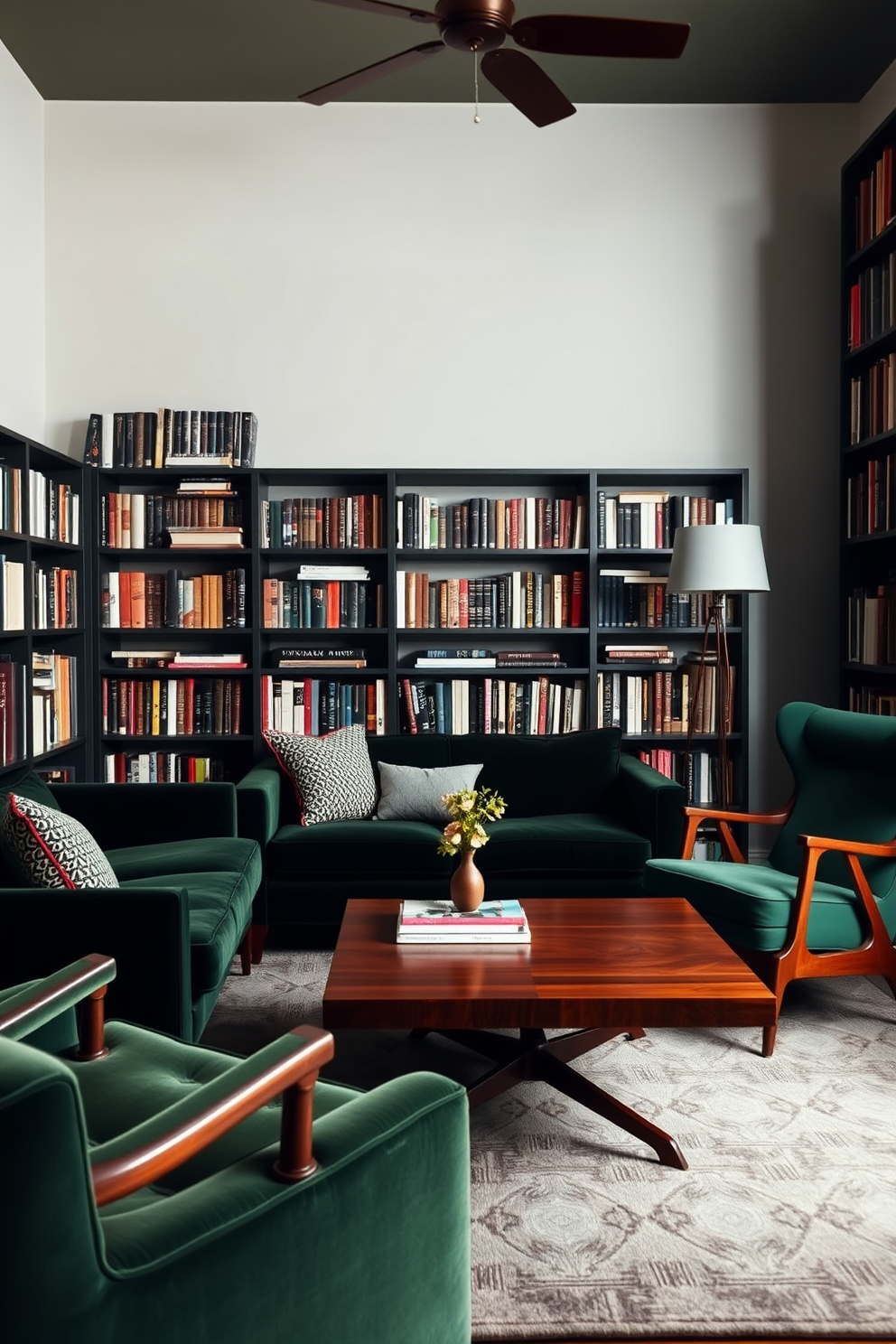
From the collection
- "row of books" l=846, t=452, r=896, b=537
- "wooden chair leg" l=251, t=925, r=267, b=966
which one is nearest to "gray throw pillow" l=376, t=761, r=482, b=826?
"wooden chair leg" l=251, t=925, r=267, b=966

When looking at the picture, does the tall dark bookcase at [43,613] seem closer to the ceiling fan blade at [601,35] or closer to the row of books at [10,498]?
the row of books at [10,498]

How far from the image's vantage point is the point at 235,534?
15.9 ft

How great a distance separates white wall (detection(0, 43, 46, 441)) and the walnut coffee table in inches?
120

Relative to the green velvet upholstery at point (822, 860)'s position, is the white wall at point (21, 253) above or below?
above

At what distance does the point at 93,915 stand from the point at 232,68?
3968 millimetres

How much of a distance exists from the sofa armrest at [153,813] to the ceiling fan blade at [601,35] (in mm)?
2523

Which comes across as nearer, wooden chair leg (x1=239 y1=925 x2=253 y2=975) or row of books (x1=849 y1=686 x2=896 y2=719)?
wooden chair leg (x1=239 y1=925 x2=253 y2=975)

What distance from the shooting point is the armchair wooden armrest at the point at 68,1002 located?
64.5 inches

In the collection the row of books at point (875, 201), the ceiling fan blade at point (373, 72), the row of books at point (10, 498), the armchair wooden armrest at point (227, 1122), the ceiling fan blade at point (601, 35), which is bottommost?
the armchair wooden armrest at point (227, 1122)

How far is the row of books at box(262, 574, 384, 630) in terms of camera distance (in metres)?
4.91

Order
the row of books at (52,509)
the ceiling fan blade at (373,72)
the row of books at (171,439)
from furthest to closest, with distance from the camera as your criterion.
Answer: the row of books at (171,439), the row of books at (52,509), the ceiling fan blade at (373,72)

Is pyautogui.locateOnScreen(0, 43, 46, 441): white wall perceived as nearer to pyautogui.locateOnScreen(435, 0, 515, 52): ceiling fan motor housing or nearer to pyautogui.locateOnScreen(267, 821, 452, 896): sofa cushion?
pyautogui.locateOnScreen(267, 821, 452, 896): sofa cushion

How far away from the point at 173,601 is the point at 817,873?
296 centimetres

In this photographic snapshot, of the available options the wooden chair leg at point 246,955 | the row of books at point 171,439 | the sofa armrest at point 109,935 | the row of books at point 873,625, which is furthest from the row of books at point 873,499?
the sofa armrest at point 109,935
